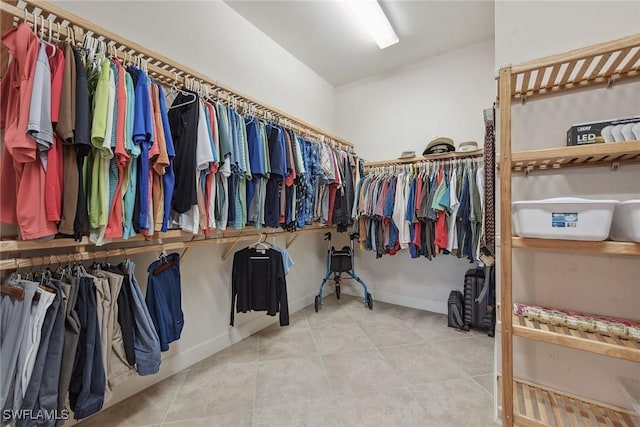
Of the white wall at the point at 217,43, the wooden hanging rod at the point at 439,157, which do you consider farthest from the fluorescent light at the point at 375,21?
the wooden hanging rod at the point at 439,157

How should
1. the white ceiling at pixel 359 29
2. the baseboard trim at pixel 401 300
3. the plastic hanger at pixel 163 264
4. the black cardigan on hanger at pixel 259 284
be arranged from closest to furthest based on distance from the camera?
the plastic hanger at pixel 163 264 < the black cardigan on hanger at pixel 259 284 < the white ceiling at pixel 359 29 < the baseboard trim at pixel 401 300

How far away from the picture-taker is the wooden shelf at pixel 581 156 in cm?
87

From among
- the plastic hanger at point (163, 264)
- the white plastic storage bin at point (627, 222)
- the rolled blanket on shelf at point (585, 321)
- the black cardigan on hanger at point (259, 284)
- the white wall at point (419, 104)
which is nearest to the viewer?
the white plastic storage bin at point (627, 222)

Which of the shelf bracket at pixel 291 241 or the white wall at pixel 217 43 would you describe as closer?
the white wall at pixel 217 43

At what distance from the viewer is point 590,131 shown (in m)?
1.03

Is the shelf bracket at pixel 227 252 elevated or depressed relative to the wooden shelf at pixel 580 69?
depressed

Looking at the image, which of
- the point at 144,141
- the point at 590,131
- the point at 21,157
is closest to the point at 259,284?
the point at 144,141

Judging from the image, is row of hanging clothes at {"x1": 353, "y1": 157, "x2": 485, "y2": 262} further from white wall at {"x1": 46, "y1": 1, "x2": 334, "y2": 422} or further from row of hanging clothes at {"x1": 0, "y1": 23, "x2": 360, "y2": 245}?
row of hanging clothes at {"x1": 0, "y1": 23, "x2": 360, "y2": 245}

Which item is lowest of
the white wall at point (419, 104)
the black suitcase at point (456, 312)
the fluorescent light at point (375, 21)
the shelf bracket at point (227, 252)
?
the black suitcase at point (456, 312)

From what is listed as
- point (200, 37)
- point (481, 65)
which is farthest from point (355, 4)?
point (481, 65)

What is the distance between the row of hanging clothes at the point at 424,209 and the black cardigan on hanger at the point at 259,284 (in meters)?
1.21

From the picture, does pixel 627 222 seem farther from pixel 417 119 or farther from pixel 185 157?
pixel 417 119

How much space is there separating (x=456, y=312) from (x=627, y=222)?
1970mm

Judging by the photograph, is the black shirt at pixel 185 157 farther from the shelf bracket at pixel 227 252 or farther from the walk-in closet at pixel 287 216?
the shelf bracket at pixel 227 252
